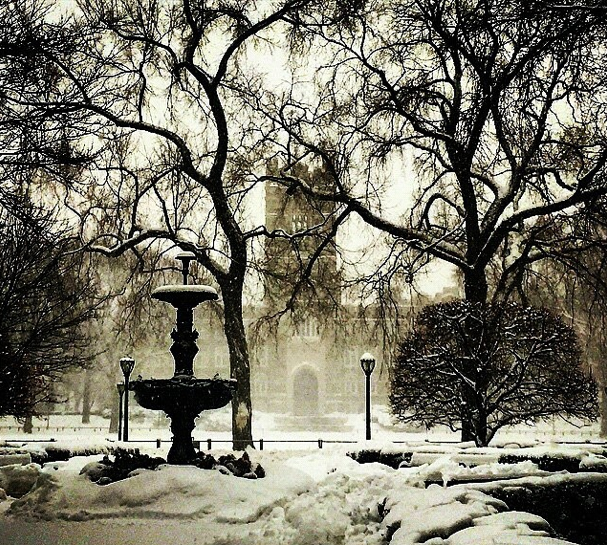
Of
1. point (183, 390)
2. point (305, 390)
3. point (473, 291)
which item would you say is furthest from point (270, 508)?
point (305, 390)

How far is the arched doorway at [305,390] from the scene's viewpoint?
193ft

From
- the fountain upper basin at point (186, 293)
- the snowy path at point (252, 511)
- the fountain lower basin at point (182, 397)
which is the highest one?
the fountain upper basin at point (186, 293)

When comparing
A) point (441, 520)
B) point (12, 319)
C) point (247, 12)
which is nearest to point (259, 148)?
point (247, 12)

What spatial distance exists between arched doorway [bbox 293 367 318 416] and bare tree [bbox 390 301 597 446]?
42.9 metres

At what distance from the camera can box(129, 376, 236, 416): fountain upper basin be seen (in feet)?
43.5

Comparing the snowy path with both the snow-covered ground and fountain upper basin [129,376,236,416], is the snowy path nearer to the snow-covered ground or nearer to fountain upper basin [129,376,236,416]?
the snow-covered ground

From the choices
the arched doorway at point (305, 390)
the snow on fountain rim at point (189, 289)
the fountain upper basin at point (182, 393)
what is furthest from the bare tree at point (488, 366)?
the arched doorway at point (305, 390)

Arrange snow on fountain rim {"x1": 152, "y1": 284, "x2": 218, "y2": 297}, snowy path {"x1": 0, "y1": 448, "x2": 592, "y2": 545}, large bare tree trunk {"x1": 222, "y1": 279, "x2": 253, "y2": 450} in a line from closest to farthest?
1. snowy path {"x1": 0, "y1": 448, "x2": 592, "y2": 545}
2. snow on fountain rim {"x1": 152, "y1": 284, "x2": 218, "y2": 297}
3. large bare tree trunk {"x1": 222, "y1": 279, "x2": 253, "y2": 450}

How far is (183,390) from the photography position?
1321cm

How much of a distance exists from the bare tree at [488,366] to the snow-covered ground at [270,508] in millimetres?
1901

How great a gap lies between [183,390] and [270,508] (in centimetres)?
347

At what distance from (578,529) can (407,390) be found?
5.93 m

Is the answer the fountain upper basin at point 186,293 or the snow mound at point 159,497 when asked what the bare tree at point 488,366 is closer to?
the fountain upper basin at point 186,293

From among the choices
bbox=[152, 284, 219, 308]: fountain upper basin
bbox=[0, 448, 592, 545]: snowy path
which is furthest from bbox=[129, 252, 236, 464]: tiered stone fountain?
bbox=[0, 448, 592, 545]: snowy path
